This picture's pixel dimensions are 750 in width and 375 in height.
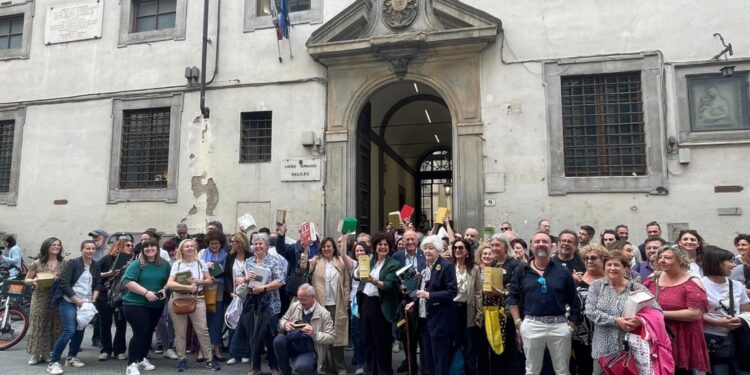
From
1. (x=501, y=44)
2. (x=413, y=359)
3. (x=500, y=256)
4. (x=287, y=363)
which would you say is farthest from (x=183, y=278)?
(x=501, y=44)

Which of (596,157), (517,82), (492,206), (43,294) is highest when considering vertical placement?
(517,82)

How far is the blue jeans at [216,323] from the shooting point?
702cm

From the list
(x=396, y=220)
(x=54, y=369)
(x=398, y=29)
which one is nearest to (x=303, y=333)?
(x=396, y=220)

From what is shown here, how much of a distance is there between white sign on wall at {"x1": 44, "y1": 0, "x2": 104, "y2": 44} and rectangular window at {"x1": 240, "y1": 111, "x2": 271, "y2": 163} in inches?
192

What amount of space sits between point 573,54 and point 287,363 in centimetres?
815

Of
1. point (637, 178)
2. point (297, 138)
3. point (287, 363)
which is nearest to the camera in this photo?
point (287, 363)

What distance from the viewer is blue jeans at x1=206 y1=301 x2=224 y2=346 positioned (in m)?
7.02

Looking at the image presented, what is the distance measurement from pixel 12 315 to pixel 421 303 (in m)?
6.54

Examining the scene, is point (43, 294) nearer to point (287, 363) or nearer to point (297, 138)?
point (287, 363)

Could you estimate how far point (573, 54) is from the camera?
10.1 meters

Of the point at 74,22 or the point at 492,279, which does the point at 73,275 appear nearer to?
the point at 492,279

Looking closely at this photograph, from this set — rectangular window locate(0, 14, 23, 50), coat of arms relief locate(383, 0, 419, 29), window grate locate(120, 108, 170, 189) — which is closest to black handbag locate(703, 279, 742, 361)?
coat of arms relief locate(383, 0, 419, 29)

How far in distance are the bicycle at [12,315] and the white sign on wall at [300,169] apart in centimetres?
520

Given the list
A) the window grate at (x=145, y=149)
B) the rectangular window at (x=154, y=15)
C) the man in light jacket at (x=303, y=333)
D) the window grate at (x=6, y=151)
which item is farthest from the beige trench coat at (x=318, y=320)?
the window grate at (x=6, y=151)
